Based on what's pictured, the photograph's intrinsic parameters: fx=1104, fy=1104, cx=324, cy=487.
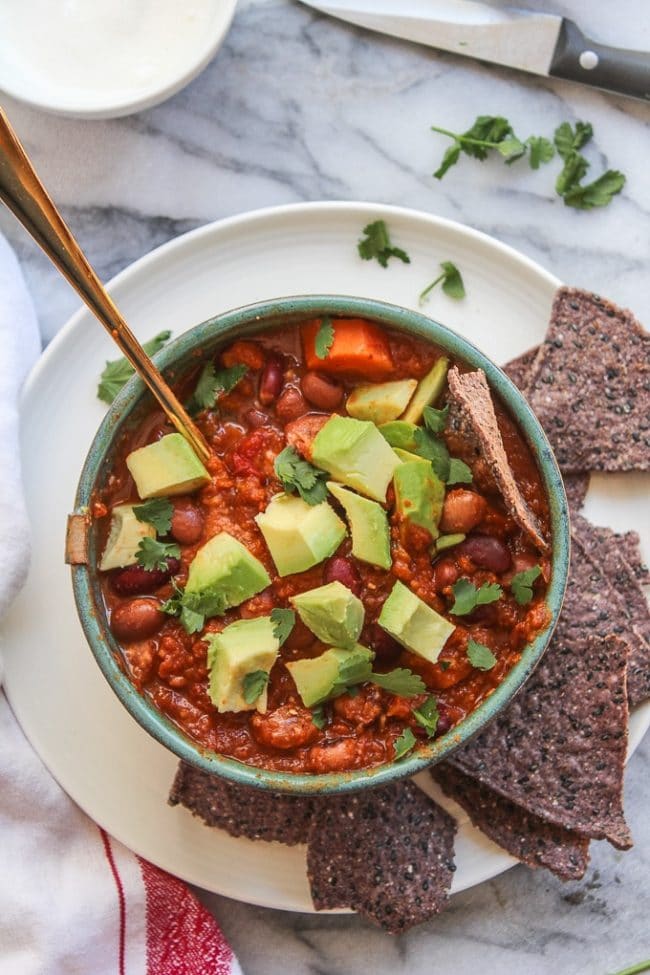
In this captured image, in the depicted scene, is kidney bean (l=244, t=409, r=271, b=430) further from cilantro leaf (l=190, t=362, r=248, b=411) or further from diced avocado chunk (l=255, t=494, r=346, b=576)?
diced avocado chunk (l=255, t=494, r=346, b=576)

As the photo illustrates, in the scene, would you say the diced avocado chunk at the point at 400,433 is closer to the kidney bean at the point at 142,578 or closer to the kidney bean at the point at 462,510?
the kidney bean at the point at 462,510

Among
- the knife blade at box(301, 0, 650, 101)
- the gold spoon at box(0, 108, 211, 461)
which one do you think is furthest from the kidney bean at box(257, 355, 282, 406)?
the knife blade at box(301, 0, 650, 101)

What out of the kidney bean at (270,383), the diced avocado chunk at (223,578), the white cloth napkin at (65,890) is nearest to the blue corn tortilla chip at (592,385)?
the kidney bean at (270,383)

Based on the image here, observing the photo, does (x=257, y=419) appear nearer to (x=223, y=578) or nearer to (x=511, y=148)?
(x=223, y=578)

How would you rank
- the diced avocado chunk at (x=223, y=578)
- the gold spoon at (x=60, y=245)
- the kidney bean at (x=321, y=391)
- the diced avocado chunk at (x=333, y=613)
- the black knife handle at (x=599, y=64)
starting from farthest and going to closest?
the black knife handle at (x=599, y=64) → the kidney bean at (x=321, y=391) → the diced avocado chunk at (x=223, y=578) → the diced avocado chunk at (x=333, y=613) → the gold spoon at (x=60, y=245)

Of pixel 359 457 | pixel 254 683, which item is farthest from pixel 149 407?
pixel 254 683
